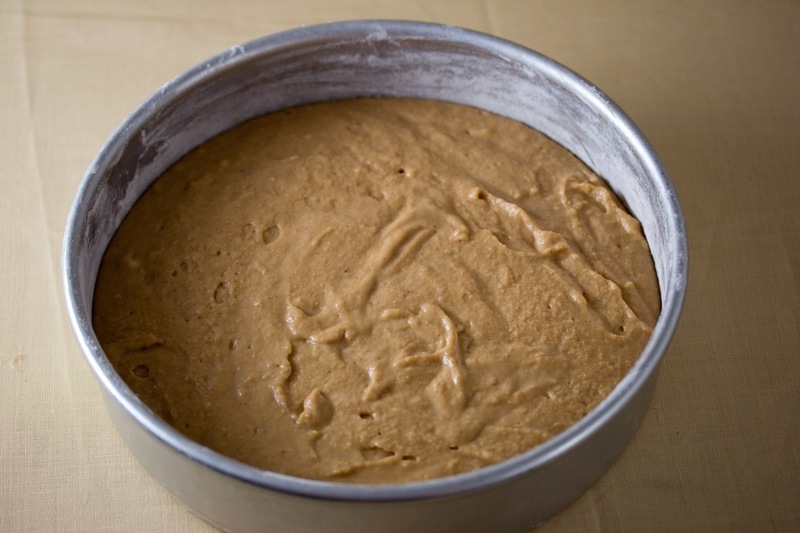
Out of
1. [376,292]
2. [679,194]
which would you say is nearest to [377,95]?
[376,292]

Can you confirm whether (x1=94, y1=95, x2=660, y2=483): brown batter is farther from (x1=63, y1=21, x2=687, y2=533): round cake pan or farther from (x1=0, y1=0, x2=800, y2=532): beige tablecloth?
(x1=0, y1=0, x2=800, y2=532): beige tablecloth

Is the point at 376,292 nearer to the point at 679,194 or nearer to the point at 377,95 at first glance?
the point at 377,95

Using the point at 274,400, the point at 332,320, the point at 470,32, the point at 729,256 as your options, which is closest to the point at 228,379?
the point at 274,400

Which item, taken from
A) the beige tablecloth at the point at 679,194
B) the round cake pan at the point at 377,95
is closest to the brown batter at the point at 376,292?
the round cake pan at the point at 377,95

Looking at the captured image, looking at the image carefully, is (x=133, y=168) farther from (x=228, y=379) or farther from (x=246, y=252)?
(x=228, y=379)

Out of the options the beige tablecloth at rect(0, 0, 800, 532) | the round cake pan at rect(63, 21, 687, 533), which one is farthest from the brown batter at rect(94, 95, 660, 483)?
the beige tablecloth at rect(0, 0, 800, 532)

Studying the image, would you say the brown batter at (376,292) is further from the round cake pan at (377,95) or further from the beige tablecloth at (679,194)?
the beige tablecloth at (679,194)
